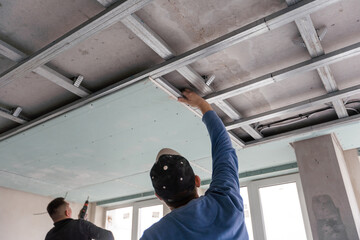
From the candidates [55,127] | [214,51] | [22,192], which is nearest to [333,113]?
[214,51]

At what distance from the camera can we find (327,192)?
9.48ft

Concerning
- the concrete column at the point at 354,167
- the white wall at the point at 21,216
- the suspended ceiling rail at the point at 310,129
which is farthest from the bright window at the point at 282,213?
the white wall at the point at 21,216

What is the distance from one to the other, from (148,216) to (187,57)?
3809 millimetres

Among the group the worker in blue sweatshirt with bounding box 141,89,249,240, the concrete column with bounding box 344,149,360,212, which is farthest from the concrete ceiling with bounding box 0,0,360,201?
the worker in blue sweatshirt with bounding box 141,89,249,240

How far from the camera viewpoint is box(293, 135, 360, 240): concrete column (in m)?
2.74

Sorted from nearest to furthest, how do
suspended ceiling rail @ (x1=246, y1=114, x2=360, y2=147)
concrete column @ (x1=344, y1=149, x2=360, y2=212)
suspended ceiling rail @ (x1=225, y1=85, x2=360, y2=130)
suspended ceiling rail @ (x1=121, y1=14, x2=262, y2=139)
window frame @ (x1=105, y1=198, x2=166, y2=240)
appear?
1. suspended ceiling rail @ (x1=121, y1=14, x2=262, y2=139)
2. suspended ceiling rail @ (x1=225, y1=85, x2=360, y2=130)
3. suspended ceiling rail @ (x1=246, y1=114, x2=360, y2=147)
4. concrete column @ (x1=344, y1=149, x2=360, y2=212)
5. window frame @ (x1=105, y1=198, x2=166, y2=240)

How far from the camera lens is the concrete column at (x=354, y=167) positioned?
325 cm

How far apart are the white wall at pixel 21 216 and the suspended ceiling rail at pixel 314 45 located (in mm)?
4577

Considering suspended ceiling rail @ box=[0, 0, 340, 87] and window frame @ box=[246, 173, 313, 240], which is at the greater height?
suspended ceiling rail @ box=[0, 0, 340, 87]

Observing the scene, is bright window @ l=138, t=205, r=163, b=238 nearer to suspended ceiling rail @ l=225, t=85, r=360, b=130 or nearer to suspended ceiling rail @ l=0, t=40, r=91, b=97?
suspended ceiling rail @ l=225, t=85, r=360, b=130

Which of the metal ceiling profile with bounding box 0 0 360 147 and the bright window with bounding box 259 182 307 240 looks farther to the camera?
the bright window with bounding box 259 182 307 240

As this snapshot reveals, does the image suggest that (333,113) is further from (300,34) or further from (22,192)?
(22,192)

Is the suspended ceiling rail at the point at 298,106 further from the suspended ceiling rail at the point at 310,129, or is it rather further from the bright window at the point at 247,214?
the bright window at the point at 247,214

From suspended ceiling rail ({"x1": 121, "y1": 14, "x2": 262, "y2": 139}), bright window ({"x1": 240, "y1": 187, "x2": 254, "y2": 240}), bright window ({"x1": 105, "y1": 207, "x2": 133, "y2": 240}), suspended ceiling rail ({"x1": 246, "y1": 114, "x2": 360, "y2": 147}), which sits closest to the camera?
suspended ceiling rail ({"x1": 121, "y1": 14, "x2": 262, "y2": 139})
